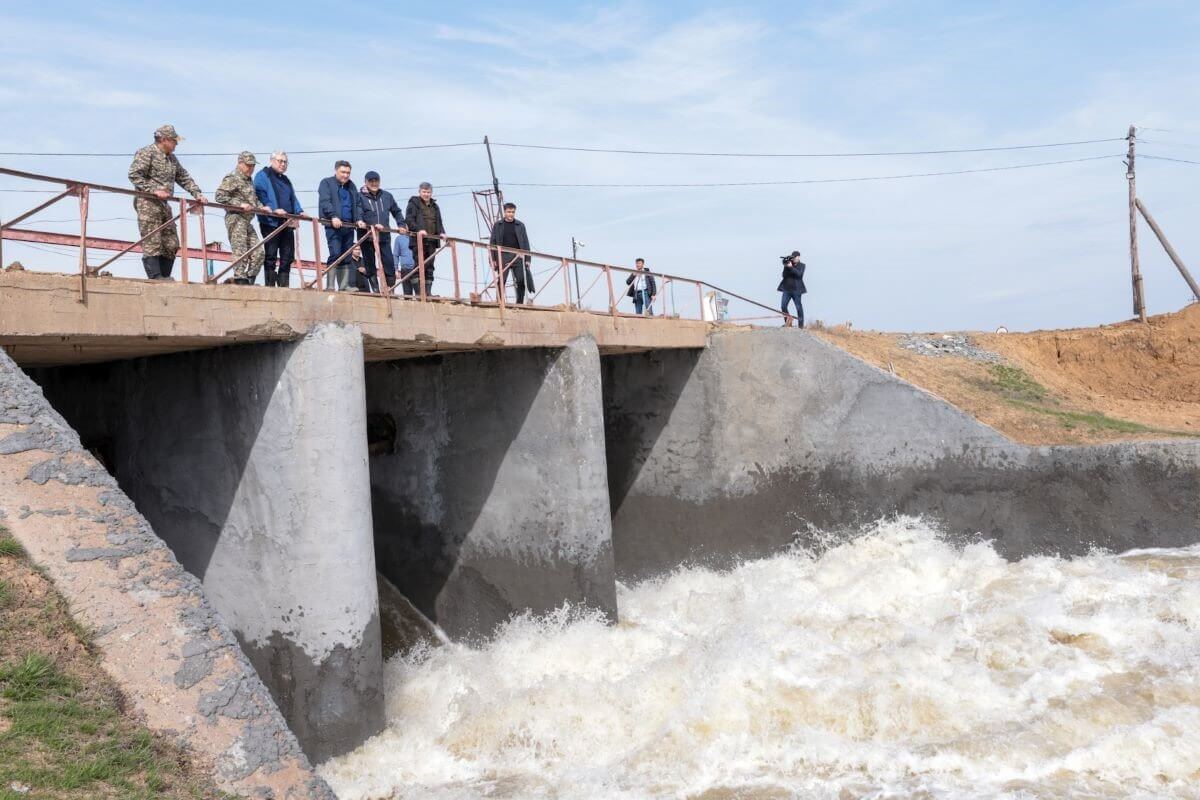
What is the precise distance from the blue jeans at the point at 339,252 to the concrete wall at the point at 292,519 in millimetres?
1154

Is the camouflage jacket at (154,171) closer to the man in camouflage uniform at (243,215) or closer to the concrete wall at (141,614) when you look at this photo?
the man in camouflage uniform at (243,215)

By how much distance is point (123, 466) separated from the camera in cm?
1020

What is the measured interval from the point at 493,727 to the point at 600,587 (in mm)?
3142

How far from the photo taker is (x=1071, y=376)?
19.6 meters

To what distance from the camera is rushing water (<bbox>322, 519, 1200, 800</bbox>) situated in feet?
25.5

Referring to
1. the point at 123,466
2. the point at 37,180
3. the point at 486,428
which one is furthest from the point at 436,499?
the point at 37,180

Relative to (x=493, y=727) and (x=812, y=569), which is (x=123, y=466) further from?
(x=812, y=569)

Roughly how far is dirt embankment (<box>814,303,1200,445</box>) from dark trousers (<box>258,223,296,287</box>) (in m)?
8.75

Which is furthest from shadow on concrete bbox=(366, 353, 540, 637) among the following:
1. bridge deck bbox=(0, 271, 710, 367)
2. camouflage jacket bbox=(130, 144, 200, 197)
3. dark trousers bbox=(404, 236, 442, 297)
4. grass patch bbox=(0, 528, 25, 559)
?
grass patch bbox=(0, 528, 25, 559)

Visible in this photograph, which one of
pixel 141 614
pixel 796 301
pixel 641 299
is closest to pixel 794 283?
pixel 796 301

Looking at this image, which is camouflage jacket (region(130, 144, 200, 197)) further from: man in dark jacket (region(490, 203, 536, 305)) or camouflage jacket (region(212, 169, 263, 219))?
man in dark jacket (region(490, 203, 536, 305))

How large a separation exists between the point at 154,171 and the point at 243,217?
0.88 metres

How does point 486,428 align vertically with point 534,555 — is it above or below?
above

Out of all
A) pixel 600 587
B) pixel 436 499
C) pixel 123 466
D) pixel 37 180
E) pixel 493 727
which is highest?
pixel 37 180
